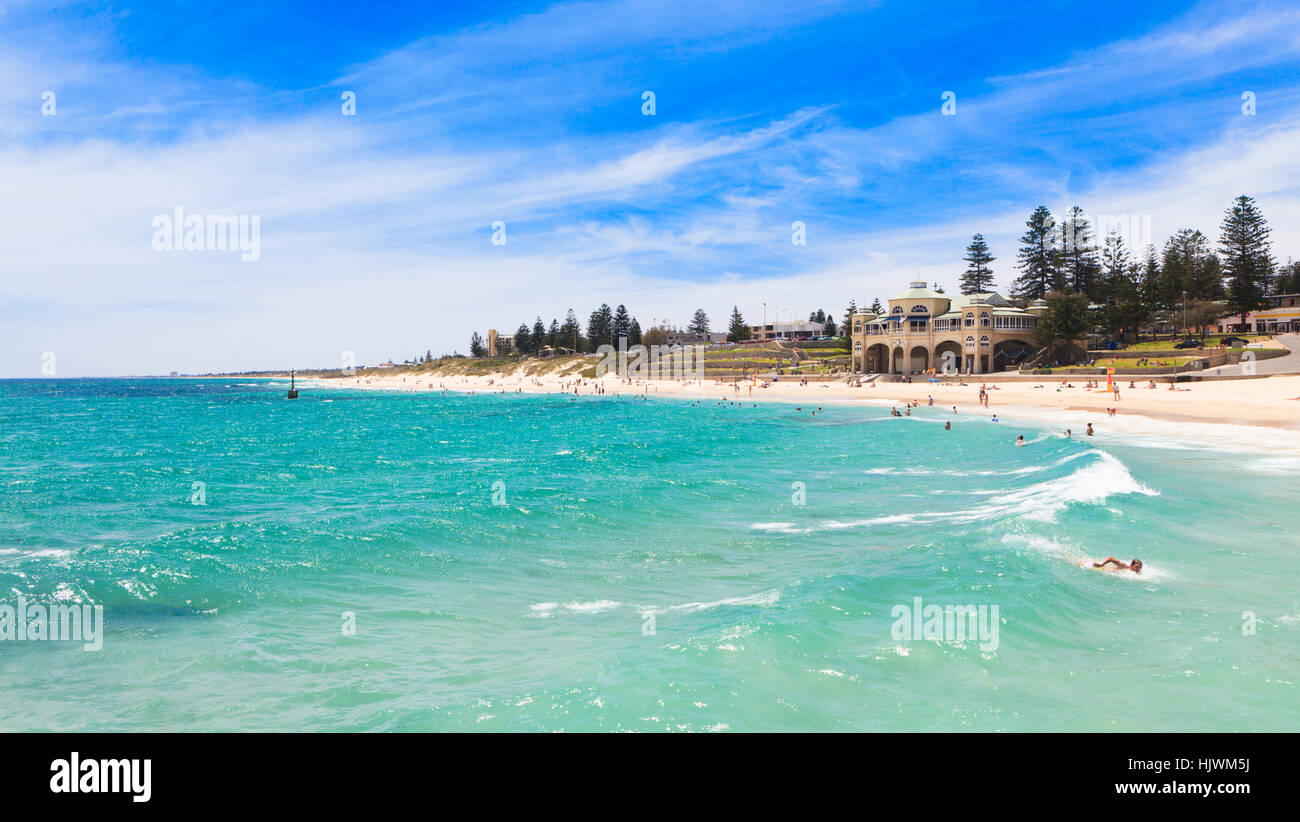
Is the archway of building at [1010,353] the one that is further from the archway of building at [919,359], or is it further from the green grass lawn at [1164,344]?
the green grass lawn at [1164,344]

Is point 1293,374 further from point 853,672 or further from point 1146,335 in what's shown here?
point 853,672

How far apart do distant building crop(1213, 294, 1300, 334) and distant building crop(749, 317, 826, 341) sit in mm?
73723

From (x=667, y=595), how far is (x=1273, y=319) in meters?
113

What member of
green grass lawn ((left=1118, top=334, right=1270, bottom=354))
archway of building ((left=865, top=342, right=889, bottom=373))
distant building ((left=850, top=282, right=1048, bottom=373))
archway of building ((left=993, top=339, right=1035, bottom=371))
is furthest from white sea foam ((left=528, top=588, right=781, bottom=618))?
archway of building ((left=865, top=342, right=889, bottom=373))

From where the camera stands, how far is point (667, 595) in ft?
46.8

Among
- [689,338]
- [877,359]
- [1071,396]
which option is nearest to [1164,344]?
[1071,396]

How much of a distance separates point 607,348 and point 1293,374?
400 ft

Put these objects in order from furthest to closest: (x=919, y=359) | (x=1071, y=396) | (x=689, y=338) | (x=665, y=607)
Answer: (x=689, y=338) → (x=919, y=359) → (x=1071, y=396) → (x=665, y=607)

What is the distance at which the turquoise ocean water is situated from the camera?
30.7 ft

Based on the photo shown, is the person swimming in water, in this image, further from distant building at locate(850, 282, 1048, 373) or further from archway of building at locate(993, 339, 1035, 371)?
archway of building at locate(993, 339, 1035, 371)

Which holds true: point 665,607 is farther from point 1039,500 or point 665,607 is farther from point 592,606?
point 1039,500

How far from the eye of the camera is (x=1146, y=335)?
97.8 meters
